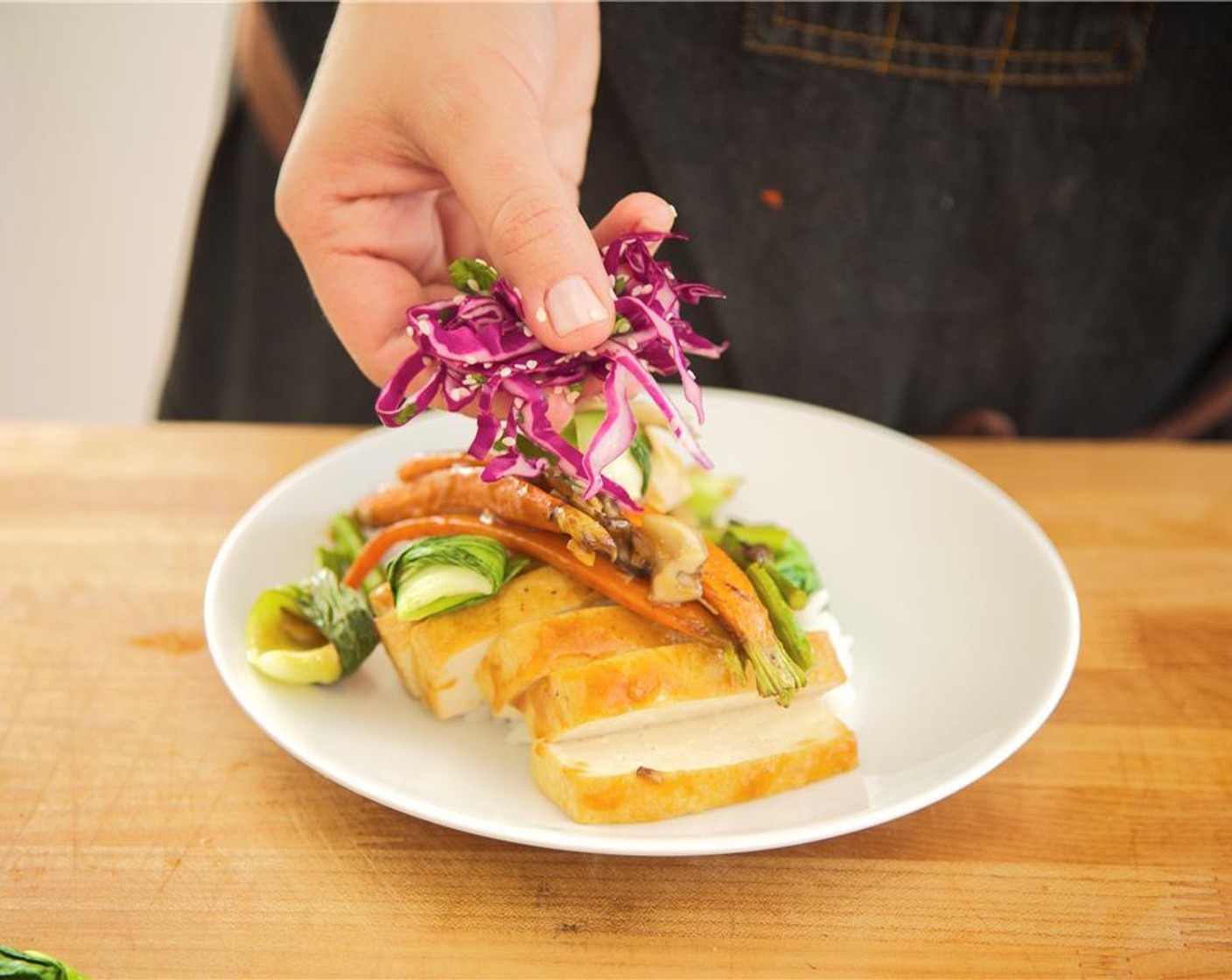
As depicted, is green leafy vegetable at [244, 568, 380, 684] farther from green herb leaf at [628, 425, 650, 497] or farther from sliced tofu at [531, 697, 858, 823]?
green herb leaf at [628, 425, 650, 497]

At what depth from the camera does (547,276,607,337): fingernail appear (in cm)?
168

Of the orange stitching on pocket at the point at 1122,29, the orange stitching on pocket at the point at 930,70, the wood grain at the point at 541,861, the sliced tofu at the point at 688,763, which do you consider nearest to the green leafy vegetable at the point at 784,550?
the sliced tofu at the point at 688,763

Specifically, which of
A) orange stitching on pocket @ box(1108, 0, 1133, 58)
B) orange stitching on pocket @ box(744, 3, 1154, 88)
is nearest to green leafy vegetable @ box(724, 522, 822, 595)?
orange stitching on pocket @ box(744, 3, 1154, 88)

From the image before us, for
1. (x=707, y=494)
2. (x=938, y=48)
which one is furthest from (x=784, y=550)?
(x=938, y=48)

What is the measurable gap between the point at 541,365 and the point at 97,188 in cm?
415

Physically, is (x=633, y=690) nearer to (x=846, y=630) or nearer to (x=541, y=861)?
(x=541, y=861)

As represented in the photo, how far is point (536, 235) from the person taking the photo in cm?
168

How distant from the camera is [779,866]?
169cm

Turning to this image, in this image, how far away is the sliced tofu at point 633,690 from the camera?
1727 mm

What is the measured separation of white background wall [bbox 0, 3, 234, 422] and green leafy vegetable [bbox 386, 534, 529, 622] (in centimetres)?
327

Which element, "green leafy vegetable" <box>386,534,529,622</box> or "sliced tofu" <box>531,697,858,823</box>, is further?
"green leafy vegetable" <box>386,534,529,622</box>

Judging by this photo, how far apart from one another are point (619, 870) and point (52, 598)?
4.00ft

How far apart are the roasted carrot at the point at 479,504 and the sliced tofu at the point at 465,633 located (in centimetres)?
9

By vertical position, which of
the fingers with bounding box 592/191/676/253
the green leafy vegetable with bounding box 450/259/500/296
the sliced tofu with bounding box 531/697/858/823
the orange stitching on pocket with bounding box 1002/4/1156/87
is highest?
the fingers with bounding box 592/191/676/253
